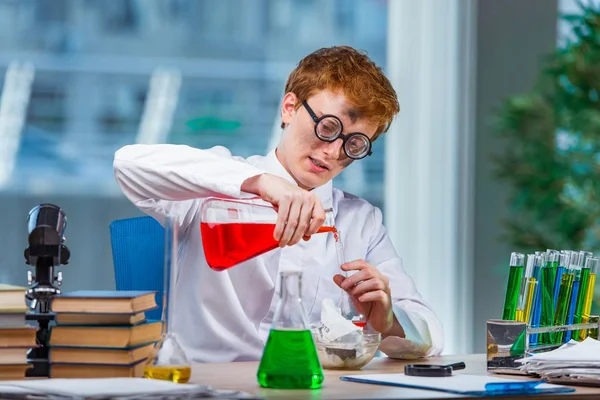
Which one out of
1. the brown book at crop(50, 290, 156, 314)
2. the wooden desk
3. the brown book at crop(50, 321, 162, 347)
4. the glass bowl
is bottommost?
the wooden desk

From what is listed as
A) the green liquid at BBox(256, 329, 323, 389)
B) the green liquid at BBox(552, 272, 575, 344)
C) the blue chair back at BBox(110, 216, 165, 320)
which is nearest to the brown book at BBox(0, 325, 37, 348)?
the green liquid at BBox(256, 329, 323, 389)

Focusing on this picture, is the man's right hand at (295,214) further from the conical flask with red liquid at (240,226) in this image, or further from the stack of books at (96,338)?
the stack of books at (96,338)

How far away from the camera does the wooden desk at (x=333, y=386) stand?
1.25 metres

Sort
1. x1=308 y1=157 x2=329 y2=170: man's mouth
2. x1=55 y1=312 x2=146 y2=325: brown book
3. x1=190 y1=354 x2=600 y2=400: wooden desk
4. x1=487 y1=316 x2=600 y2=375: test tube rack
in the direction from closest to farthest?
x1=190 y1=354 x2=600 y2=400: wooden desk → x1=55 y1=312 x2=146 y2=325: brown book → x1=487 y1=316 x2=600 y2=375: test tube rack → x1=308 y1=157 x2=329 y2=170: man's mouth

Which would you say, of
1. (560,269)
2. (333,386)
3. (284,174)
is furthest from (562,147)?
(333,386)

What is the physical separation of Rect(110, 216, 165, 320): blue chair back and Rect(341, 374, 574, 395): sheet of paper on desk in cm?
69

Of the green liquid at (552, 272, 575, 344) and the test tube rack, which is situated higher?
the green liquid at (552, 272, 575, 344)

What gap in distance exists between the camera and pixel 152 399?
1117mm

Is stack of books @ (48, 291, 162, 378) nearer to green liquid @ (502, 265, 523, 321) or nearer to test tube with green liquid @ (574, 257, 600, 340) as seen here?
green liquid @ (502, 265, 523, 321)

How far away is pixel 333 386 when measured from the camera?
134 centimetres

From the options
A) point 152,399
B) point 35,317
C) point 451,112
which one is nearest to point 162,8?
point 451,112

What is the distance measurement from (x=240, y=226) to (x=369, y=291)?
0.30m

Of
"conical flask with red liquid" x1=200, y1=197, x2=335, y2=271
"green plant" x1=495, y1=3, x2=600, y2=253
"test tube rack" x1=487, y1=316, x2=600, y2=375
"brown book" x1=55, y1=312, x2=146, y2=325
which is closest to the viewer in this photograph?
"brown book" x1=55, y1=312, x2=146, y2=325

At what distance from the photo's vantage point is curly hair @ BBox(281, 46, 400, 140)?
1974 millimetres
